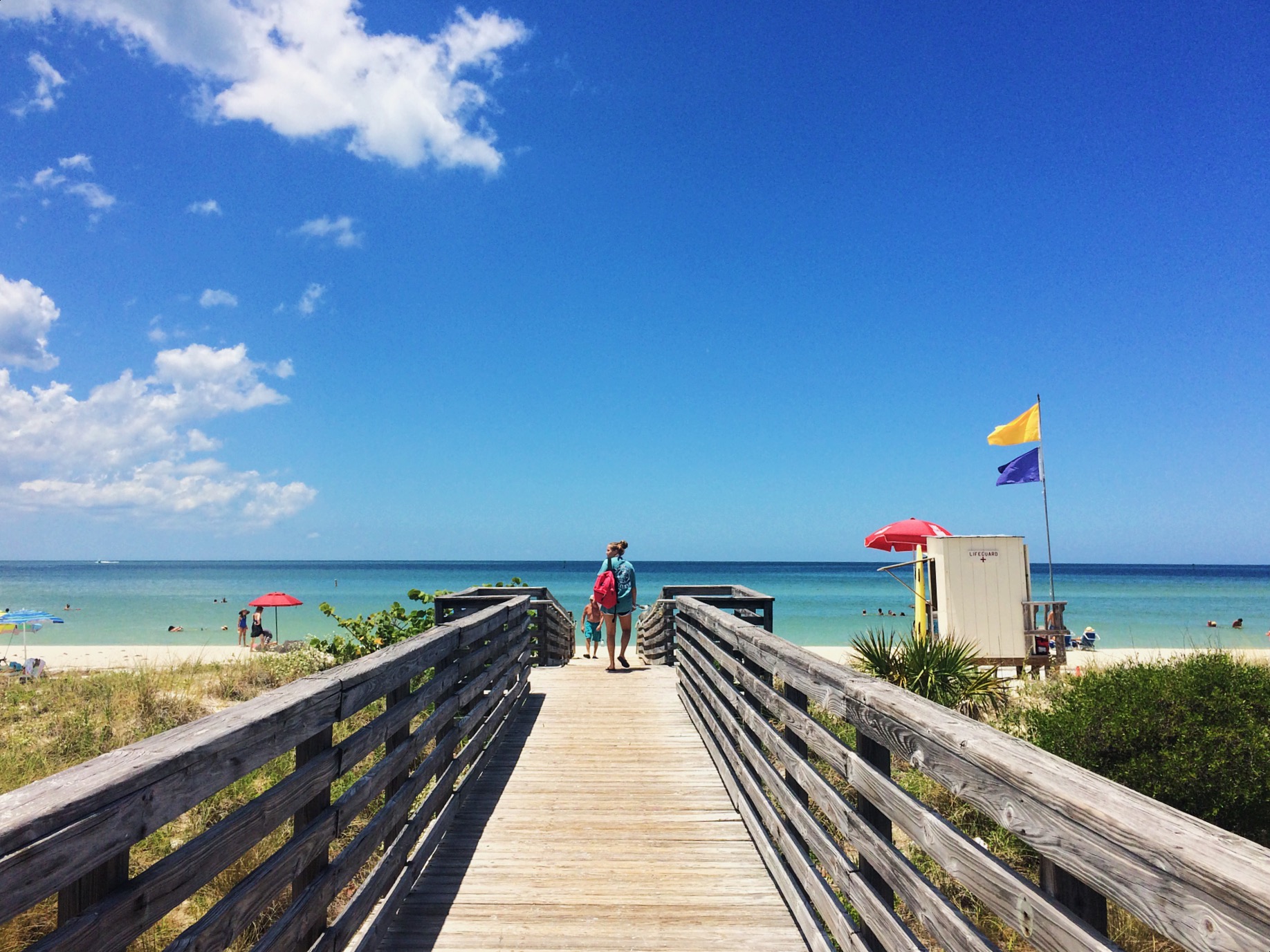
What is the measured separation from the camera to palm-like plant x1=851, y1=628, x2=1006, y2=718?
8.65 m

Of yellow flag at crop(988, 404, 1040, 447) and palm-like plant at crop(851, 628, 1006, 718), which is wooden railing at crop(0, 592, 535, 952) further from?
yellow flag at crop(988, 404, 1040, 447)

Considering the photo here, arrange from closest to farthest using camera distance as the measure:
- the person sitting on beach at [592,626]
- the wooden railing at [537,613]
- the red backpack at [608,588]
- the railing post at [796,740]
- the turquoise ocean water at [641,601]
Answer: the railing post at [796,740] → the wooden railing at [537,613] → the red backpack at [608,588] → the person sitting on beach at [592,626] → the turquoise ocean water at [641,601]

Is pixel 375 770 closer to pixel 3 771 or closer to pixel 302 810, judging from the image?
pixel 302 810

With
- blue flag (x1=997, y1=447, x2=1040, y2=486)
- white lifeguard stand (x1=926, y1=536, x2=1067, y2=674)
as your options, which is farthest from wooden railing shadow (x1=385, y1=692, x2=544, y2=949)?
blue flag (x1=997, y1=447, x2=1040, y2=486)

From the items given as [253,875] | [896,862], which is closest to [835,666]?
[896,862]

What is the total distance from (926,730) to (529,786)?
3.90 metres

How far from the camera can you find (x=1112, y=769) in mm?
5395

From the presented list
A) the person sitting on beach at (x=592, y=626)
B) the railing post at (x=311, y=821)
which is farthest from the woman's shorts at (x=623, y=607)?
the railing post at (x=311, y=821)

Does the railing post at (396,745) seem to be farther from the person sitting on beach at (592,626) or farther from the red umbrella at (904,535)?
the red umbrella at (904,535)

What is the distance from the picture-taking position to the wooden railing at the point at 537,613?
30.3 feet

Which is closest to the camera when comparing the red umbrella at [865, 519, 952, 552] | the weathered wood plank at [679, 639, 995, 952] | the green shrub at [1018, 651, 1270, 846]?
the weathered wood plank at [679, 639, 995, 952]

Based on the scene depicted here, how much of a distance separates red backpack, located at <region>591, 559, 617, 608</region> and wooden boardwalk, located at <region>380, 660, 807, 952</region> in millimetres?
3334

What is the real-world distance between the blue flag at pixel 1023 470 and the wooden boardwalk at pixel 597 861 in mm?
11753

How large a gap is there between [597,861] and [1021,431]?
14819 millimetres
